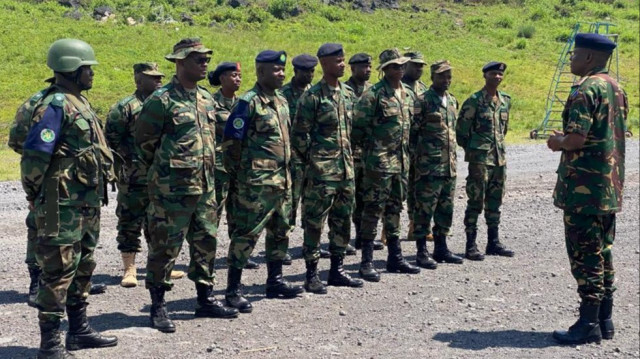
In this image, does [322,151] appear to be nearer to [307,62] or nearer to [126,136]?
[307,62]

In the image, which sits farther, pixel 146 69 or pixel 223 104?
pixel 223 104

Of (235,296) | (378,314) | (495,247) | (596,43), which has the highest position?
(596,43)

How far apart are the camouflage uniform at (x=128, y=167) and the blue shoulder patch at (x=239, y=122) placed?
3.81 ft

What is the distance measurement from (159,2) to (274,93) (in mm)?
28566

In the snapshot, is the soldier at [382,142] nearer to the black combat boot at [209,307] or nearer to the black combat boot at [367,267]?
the black combat boot at [367,267]

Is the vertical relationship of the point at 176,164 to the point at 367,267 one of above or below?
above

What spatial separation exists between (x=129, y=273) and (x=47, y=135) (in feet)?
9.19

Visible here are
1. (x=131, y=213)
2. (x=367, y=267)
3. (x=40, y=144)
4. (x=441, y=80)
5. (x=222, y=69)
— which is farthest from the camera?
(x=441, y=80)

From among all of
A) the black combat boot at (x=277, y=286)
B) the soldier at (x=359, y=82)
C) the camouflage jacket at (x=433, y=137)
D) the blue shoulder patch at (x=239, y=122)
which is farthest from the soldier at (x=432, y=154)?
the blue shoulder patch at (x=239, y=122)

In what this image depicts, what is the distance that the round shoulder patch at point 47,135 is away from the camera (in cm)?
543

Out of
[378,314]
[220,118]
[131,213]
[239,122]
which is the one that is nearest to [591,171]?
[378,314]

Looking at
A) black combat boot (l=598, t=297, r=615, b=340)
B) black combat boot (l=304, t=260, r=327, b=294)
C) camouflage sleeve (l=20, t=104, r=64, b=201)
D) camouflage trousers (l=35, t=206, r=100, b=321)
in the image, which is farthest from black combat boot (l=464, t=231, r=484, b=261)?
camouflage sleeve (l=20, t=104, r=64, b=201)

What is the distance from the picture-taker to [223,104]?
28.2 feet

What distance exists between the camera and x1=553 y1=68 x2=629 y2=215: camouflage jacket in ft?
20.6
